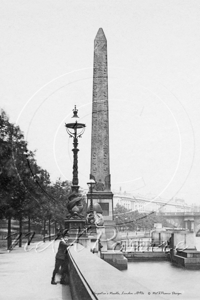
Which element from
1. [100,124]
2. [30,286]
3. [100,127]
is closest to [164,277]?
[30,286]

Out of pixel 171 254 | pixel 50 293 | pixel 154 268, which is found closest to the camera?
pixel 50 293

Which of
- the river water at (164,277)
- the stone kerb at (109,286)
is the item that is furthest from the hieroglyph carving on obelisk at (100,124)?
the stone kerb at (109,286)

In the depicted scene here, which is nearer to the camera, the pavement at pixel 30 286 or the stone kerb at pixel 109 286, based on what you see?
the stone kerb at pixel 109 286

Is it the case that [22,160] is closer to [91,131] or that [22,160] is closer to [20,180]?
[20,180]

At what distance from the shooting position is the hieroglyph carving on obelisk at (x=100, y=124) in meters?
40.8

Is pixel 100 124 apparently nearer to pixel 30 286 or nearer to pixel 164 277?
pixel 164 277

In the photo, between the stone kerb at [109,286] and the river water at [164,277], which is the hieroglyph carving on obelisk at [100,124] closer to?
the river water at [164,277]

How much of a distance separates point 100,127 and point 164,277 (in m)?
19.6

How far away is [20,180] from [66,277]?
1894 centimetres

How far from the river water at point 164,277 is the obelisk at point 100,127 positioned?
1250 cm

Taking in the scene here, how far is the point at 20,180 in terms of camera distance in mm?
32375

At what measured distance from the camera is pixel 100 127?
135 ft

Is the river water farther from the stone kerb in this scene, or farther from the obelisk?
the obelisk

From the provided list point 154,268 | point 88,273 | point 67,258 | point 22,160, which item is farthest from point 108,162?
point 88,273
